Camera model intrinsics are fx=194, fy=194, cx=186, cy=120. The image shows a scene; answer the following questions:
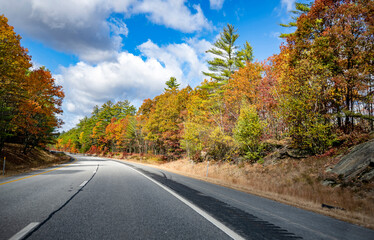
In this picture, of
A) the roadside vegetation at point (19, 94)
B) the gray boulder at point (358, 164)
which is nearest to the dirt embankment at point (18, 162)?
the roadside vegetation at point (19, 94)

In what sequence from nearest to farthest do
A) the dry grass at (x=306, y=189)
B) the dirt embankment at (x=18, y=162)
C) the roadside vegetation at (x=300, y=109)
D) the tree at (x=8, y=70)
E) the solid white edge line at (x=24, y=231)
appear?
the solid white edge line at (x=24, y=231), the dry grass at (x=306, y=189), the roadside vegetation at (x=300, y=109), the tree at (x=8, y=70), the dirt embankment at (x=18, y=162)

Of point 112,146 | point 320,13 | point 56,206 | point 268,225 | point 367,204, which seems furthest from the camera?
point 112,146

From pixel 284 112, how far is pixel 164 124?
21835 millimetres

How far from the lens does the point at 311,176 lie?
9656 mm

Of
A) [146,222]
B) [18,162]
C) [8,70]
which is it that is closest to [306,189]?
[146,222]

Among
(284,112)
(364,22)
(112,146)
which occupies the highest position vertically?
(364,22)

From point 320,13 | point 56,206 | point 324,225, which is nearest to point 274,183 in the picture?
point 324,225

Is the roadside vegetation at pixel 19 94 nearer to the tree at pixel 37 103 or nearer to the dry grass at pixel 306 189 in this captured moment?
the tree at pixel 37 103

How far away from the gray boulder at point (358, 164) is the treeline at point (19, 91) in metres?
20.7

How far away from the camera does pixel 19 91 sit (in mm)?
16234

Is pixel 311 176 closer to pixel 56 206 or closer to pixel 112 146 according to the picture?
pixel 56 206

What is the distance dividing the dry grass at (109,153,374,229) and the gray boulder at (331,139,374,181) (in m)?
0.66

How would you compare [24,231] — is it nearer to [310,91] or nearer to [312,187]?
[312,187]

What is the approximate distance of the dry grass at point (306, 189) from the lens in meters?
5.55
